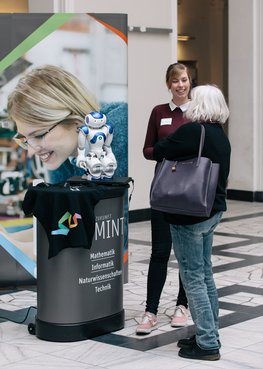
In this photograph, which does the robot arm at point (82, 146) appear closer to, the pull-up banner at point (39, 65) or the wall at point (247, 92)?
the pull-up banner at point (39, 65)

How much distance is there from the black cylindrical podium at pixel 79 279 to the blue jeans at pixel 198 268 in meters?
0.71

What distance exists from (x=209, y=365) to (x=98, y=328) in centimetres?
98

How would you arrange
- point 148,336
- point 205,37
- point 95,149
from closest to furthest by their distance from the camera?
point 148,336
point 95,149
point 205,37

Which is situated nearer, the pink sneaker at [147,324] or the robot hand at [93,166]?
the pink sneaker at [147,324]

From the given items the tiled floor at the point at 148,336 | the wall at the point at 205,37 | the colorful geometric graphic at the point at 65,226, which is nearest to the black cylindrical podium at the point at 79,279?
the colorful geometric graphic at the point at 65,226

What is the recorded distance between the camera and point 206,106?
17.0 ft

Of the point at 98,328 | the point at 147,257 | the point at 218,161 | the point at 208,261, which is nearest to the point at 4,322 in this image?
the point at 98,328

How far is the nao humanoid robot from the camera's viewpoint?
649 centimetres

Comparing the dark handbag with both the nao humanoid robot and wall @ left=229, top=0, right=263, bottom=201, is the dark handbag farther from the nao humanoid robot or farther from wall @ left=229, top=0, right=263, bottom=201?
wall @ left=229, top=0, right=263, bottom=201

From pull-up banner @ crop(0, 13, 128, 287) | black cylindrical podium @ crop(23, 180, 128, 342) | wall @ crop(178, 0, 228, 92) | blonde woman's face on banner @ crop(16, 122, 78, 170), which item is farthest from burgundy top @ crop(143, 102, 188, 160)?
wall @ crop(178, 0, 228, 92)

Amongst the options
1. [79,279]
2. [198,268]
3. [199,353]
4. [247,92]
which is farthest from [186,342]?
[247,92]

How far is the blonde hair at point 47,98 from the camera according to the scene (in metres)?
7.43

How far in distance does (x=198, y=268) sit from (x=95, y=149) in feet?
5.51

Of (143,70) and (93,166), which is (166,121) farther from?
(143,70)
